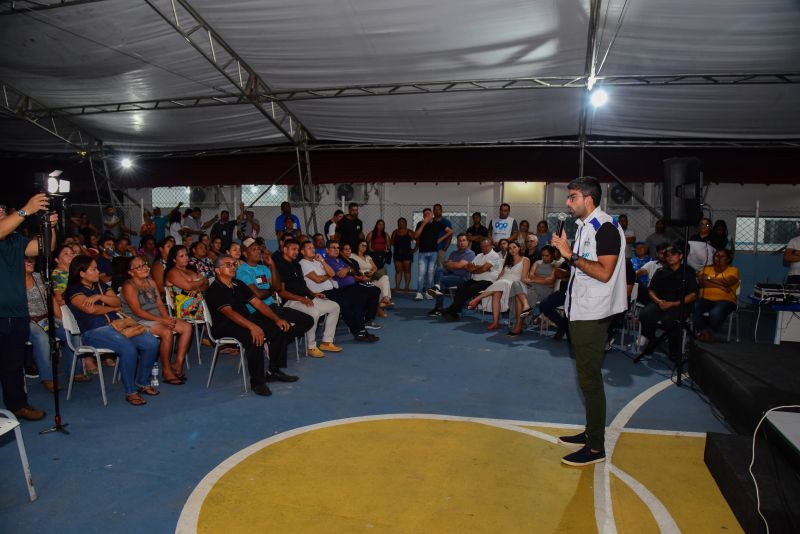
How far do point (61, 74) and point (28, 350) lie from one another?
606 centimetres

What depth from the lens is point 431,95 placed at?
9.27 metres

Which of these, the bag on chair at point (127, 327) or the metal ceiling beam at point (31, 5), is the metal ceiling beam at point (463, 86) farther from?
the bag on chair at point (127, 327)

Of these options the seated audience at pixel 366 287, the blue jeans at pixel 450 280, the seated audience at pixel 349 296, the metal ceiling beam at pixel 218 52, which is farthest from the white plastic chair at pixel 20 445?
the blue jeans at pixel 450 280

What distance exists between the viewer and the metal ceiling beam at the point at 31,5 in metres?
6.92

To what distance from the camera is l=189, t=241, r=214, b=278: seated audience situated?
7.16m

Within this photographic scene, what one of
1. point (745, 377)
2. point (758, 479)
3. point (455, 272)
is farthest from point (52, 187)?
point (455, 272)

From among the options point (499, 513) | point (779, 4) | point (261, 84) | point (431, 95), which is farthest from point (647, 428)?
point (261, 84)

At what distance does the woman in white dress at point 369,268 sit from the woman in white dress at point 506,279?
1.80 metres

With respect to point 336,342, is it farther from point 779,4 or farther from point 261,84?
point 779,4

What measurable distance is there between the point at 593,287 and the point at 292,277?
3939mm

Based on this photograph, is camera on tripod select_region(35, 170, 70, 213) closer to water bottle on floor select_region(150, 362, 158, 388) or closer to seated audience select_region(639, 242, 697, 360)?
water bottle on floor select_region(150, 362, 158, 388)

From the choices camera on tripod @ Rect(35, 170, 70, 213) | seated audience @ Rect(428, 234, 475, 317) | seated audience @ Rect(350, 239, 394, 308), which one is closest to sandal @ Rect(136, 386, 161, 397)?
camera on tripod @ Rect(35, 170, 70, 213)

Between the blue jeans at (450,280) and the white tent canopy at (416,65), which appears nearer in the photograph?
the white tent canopy at (416,65)

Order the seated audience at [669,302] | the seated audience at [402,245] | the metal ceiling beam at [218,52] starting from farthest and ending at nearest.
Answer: the seated audience at [402,245], the metal ceiling beam at [218,52], the seated audience at [669,302]
